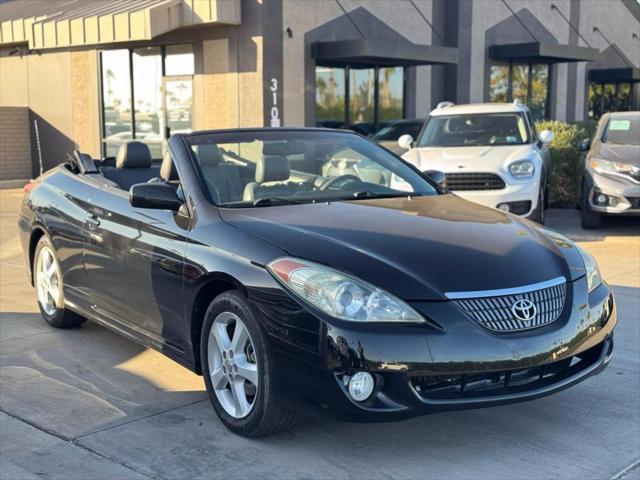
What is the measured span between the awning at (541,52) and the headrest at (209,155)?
20.9 metres

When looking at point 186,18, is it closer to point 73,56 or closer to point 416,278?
point 73,56

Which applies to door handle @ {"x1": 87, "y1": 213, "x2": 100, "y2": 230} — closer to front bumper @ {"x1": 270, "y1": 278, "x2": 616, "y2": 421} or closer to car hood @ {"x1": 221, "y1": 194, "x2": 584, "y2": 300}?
car hood @ {"x1": 221, "y1": 194, "x2": 584, "y2": 300}

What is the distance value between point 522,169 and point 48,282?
21.1 ft

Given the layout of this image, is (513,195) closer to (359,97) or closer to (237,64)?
(237,64)

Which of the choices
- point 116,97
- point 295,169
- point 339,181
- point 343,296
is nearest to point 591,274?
point 343,296

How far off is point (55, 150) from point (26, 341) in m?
17.1

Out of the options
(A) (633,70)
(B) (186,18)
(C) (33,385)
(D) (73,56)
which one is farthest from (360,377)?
(A) (633,70)

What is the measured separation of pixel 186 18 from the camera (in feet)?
57.8

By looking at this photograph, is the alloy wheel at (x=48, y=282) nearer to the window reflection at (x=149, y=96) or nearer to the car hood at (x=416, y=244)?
the car hood at (x=416, y=244)

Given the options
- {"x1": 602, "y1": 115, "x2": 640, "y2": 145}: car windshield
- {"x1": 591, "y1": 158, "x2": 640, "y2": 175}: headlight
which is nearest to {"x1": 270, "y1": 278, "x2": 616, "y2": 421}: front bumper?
{"x1": 591, "y1": 158, "x2": 640, "y2": 175}: headlight

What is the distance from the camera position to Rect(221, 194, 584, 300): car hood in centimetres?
372

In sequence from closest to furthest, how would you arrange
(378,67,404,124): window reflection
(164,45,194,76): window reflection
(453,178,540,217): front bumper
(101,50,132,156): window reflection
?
(453,178,540,217): front bumper → (164,45,194,76): window reflection → (101,50,132,156): window reflection → (378,67,404,124): window reflection

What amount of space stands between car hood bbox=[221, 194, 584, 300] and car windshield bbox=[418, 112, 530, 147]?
276 inches

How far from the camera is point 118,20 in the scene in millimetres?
17047
